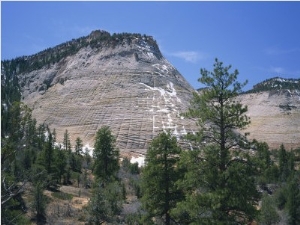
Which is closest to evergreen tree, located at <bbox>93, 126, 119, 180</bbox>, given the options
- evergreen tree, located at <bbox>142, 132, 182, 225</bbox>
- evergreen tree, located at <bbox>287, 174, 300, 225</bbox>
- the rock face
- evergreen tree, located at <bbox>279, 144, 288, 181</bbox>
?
evergreen tree, located at <bbox>287, 174, 300, 225</bbox>

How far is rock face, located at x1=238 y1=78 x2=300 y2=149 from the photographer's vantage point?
129 meters

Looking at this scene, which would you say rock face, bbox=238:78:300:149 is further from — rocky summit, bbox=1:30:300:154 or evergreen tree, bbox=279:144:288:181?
evergreen tree, bbox=279:144:288:181

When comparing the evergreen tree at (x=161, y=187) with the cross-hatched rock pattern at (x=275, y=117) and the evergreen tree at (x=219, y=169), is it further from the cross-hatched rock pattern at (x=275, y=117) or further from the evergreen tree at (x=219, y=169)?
the cross-hatched rock pattern at (x=275, y=117)

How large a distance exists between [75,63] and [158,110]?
44.0 meters

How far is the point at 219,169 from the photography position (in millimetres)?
18984

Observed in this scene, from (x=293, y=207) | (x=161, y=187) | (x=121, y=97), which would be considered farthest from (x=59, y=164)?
(x=121, y=97)

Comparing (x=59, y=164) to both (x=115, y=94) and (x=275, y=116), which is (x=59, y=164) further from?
(x=275, y=116)

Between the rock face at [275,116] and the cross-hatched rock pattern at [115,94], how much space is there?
30.5 m

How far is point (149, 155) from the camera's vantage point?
24578 millimetres

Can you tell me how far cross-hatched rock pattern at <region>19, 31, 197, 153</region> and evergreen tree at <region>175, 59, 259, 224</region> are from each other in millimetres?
72039

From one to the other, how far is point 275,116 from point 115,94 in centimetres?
6784

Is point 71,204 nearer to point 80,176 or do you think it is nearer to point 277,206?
point 80,176

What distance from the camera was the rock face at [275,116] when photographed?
12925 centimetres

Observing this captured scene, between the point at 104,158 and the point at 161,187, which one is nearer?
the point at 161,187
